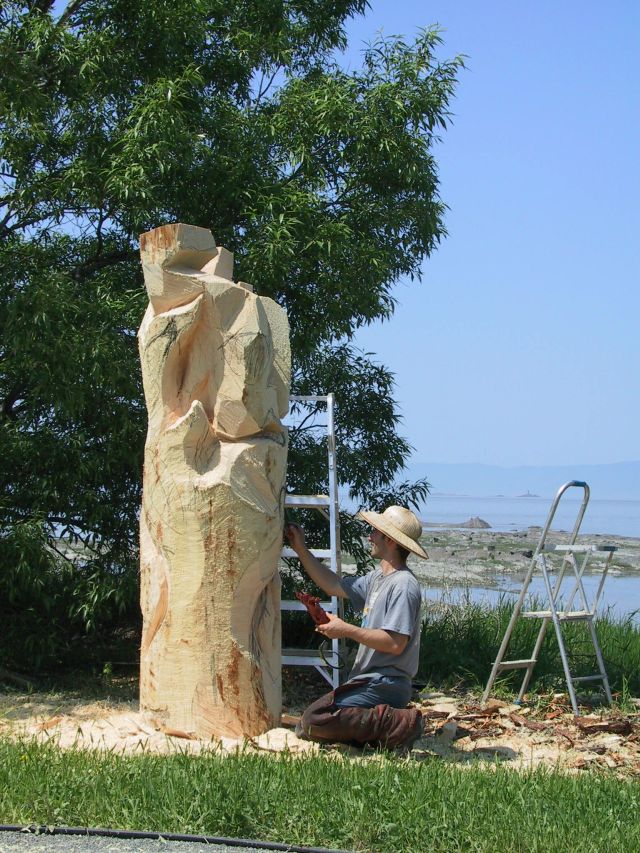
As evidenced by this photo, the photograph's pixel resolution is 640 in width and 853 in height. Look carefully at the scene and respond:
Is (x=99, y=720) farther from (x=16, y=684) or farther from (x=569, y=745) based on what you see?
(x=569, y=745)

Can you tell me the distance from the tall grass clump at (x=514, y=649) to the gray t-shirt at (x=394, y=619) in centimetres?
211

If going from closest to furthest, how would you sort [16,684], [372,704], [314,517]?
[372,704] < [16,684] < [314,517]

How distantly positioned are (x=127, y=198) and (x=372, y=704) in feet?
12.3

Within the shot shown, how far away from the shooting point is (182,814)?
3.55 m

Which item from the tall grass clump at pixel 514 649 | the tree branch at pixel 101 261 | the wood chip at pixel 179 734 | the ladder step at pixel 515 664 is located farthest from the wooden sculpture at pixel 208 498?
the tree branch at pixel 101 261

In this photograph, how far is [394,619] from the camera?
15.6 ft

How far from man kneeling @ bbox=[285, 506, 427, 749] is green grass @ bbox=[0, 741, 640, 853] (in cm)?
60

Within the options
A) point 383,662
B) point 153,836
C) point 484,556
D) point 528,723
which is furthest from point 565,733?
point 484,556

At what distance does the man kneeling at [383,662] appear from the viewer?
187 inches

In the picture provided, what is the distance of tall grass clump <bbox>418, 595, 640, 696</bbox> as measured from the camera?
23.1 feet

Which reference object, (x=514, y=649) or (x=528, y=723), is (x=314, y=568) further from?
(x=514, y=649)

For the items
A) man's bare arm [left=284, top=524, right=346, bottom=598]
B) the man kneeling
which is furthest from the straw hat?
man's bare arm [left=284, top=524, right=346, bottom=598]

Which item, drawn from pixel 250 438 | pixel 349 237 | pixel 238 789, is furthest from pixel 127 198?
pixel 238 789

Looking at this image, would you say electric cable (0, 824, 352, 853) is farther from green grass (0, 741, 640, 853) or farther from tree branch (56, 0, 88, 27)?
tree branch (56, 0, 88, 27)
